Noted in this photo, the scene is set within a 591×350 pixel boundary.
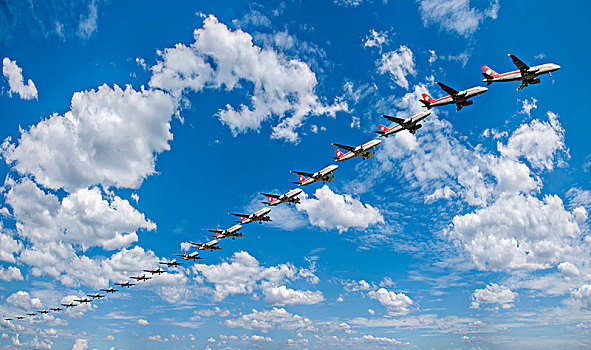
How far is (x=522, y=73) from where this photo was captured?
2601 inches

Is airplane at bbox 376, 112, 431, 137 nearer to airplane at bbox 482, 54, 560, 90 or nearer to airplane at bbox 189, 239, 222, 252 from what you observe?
airplane at bbox 482, 54, 560, 90

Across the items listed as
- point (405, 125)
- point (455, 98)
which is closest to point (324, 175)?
point (405, 125)

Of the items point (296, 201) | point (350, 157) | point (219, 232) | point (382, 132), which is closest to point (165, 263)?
point (219, 232)

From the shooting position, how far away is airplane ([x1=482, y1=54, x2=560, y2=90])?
64438mm

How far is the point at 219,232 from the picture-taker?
156 m

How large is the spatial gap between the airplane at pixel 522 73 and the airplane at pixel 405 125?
46.6 feet

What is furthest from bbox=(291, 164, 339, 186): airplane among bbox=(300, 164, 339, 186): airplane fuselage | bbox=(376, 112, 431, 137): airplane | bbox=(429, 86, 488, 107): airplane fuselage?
bbox=(429, 86, 488, 107): airplane fuselage

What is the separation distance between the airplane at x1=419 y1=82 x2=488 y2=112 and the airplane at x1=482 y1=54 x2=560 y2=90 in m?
2.59

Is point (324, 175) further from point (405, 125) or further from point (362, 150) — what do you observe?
point (405, 125)

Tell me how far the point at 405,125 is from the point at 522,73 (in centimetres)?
2501

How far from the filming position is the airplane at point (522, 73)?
6444cm

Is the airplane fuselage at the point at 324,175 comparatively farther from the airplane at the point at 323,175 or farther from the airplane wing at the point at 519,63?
the airplane wing at the point at 519,63

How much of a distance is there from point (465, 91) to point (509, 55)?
396 inches

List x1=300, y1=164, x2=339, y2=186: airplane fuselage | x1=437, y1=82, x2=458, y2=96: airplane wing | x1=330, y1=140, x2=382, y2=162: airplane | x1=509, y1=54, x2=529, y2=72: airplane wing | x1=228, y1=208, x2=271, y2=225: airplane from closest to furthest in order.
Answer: x1=509, y1=54, x2=529, y2=72: airplane wing → x1=437, y1=82, x2=458, y2=96: airplane wing → x1=330, y1=140, x2=382, y2=162: airplane → x1=300, y1=164, x2=339, y2=186: airplane fuselage → x1=228, y1=208, x2=271, y2=225: airplane
